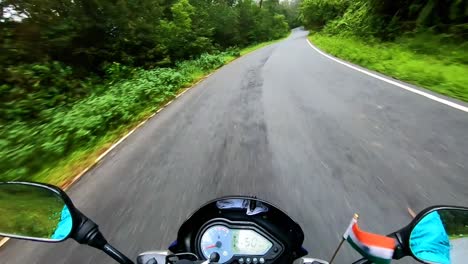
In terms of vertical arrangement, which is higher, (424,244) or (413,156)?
(424,244)

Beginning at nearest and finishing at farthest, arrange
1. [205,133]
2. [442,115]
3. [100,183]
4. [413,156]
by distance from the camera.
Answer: [413,156]
[100,183]
[442,115]
[205,133]

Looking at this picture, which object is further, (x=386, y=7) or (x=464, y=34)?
(x=386, y=7)

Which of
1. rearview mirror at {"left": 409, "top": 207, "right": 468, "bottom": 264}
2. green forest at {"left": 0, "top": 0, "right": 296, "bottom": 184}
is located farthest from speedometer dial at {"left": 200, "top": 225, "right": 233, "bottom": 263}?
green forest at {"left": 0, "top": 0, "right": 296, "bottom": 184}

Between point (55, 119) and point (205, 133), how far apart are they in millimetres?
3298

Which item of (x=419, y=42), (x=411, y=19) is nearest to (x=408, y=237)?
(x=419, y=42)

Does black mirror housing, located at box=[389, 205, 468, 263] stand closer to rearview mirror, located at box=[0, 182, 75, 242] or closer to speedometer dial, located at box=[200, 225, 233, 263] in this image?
speedometer dial, located at box=[200, 225, 233, 263]

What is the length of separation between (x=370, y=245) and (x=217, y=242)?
0.70 metres

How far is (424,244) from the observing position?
3.72ft

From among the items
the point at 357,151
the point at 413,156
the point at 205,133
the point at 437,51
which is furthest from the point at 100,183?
the point at 437,51

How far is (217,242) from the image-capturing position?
1.49 meters

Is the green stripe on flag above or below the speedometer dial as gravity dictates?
above

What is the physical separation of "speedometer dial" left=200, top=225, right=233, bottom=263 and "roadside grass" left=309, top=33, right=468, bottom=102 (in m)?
6.13

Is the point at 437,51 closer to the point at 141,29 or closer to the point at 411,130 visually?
the point at 411,130

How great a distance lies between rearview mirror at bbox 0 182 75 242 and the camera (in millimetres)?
1314
